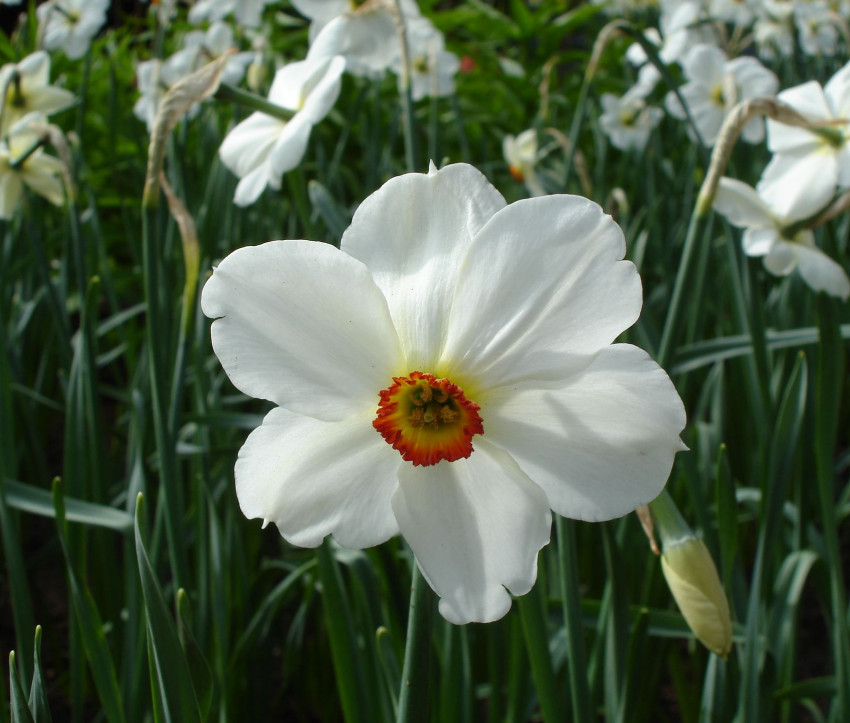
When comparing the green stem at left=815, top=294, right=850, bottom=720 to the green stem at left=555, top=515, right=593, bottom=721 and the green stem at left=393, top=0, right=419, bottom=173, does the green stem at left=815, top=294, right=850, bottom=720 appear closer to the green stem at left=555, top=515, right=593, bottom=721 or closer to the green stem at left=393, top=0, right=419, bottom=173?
the green stem at left=555, top=515, right=593, bottom=721

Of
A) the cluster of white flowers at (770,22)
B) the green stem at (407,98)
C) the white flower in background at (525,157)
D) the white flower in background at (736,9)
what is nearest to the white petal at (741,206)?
the green stem at (407,98)

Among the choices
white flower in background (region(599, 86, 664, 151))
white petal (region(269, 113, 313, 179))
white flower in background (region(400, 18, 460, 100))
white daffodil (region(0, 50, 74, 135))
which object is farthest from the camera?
white flower in background (region(599, 86, 664, 151))

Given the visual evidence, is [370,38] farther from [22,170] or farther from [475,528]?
[475,528]

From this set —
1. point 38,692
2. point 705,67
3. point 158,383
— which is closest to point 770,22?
point 705,67

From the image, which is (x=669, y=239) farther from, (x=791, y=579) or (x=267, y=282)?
(x=267, y=282)

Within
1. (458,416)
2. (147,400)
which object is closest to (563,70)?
(147,400)

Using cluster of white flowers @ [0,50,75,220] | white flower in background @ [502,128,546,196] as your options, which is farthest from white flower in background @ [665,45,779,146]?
cluster of white flowers @ [0,50,75,220]

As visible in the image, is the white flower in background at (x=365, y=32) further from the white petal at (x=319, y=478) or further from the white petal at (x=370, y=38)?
the white petal at (x=319, y=478)
